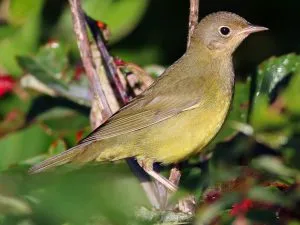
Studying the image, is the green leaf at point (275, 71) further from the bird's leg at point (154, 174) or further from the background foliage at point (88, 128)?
the bird's leg at point (154, 174)

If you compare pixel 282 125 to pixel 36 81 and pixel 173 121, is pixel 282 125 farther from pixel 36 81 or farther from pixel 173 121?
pixel 36 81

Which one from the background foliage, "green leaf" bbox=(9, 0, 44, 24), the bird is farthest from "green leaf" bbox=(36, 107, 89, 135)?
"green leaf" bbox=(9, 0, 44, 24)

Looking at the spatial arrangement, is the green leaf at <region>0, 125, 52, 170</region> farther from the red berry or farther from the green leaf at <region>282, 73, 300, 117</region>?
the green leaf at <region>282, 73, 300, 117</region>

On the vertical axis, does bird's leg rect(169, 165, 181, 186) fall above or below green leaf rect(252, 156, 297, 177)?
below

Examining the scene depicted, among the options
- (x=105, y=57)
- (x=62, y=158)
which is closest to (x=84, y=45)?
(x=105, y=57)

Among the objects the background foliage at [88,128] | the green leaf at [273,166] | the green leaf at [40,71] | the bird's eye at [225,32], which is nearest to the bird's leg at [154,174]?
the background foliage at [88,128]

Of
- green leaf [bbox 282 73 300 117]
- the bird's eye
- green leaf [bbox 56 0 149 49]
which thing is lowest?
green leaf [bbox 282 73 300 117]

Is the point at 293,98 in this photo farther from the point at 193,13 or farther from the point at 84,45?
the point at 193,13
